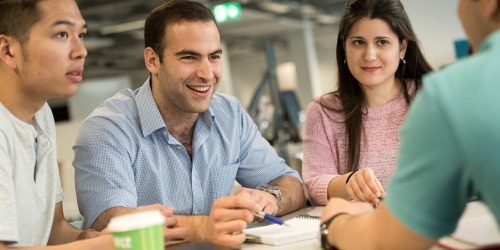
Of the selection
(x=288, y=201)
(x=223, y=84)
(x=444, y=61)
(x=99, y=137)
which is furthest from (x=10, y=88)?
(x=223, y=84)

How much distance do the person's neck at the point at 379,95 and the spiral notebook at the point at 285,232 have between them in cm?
83

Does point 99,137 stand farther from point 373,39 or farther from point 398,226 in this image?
point 398,226

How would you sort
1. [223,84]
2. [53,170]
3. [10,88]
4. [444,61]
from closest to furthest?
[10,88] < [53,170] < [444,61] < [223,84]

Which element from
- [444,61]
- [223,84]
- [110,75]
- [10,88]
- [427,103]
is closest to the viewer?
[427,103]

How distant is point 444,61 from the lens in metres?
4.00

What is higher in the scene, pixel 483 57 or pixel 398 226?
pixel 483 57

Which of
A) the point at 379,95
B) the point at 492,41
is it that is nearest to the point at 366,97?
the point at 379,95

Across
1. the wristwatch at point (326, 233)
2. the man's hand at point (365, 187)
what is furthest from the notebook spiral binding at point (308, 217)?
the wristwatch at point (326, 233)

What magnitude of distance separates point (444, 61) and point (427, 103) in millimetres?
3483

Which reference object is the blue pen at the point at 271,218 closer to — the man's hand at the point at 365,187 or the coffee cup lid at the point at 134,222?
the man's hand at the point at 365,187

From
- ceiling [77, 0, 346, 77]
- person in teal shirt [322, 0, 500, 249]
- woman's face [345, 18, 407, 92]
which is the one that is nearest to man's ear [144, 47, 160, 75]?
woman's face [345, 18, 407, 92]

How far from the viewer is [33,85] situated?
4.70ft

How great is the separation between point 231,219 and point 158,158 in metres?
0.65

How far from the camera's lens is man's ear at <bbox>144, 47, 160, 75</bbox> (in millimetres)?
2133
